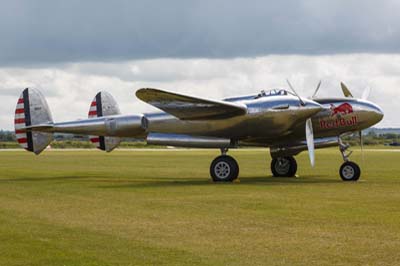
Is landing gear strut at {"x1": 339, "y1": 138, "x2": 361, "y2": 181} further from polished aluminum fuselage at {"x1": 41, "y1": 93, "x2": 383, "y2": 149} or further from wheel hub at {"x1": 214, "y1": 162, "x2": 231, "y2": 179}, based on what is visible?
wheel hub at {"x1": 214, "y1": 162, "x2": 231, "y2": 179}

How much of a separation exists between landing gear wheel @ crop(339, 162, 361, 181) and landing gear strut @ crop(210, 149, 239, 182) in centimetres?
369

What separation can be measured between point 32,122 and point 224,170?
10213mm

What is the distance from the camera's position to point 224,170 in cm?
2903

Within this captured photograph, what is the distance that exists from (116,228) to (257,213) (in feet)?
11.8

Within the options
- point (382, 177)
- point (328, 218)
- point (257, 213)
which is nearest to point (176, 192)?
point (257, 213)

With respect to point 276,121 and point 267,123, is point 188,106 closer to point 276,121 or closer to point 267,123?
point 267,123

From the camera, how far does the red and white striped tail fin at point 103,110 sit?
118 feet

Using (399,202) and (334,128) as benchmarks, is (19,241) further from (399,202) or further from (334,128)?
(334,128)

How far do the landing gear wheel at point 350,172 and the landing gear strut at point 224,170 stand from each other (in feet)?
12.1

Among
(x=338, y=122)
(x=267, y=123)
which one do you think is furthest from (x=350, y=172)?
(x=267, y=123)

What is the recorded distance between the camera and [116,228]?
15680 millimetres

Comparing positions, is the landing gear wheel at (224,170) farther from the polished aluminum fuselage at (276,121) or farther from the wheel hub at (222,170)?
the polished aluminum fuselage at (276,121)

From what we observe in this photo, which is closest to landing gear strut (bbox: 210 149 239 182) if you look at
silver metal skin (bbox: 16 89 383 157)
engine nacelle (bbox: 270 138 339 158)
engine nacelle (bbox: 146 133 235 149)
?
engine nacelle (bbox: 146 133 235 149)

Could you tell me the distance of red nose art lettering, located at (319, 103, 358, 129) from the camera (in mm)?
29703
